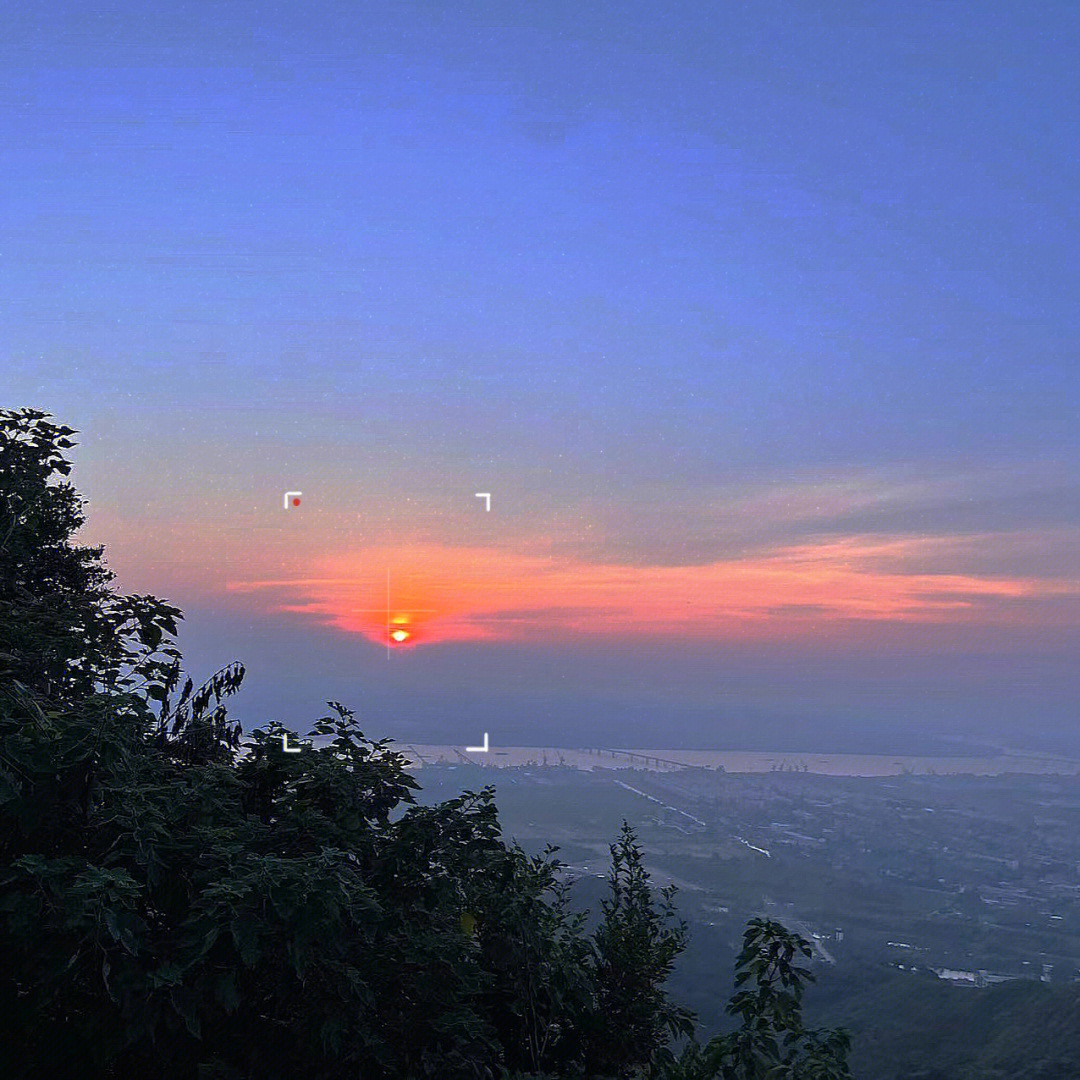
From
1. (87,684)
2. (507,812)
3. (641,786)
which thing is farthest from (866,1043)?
(641,786)

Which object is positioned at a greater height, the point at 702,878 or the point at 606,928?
the point at 606,928

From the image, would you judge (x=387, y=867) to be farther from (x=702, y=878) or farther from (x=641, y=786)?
(x=641, y=786)

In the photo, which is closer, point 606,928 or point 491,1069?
point 491,1069

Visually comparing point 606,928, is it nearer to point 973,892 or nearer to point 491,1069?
point 491,1069

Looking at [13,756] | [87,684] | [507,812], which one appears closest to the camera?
[13,756]

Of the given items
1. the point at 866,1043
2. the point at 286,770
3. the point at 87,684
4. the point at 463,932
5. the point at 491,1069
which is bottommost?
the point at 866,1043

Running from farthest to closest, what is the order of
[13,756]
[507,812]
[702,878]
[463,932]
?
[702,878] < [507,812] < [463,932] < [13,756]
